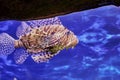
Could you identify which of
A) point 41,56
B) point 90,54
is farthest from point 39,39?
point 90,54

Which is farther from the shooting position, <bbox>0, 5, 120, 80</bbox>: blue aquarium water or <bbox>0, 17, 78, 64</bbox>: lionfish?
<bbox>0, 5, 120, 80</bbox>: blue aquarium water

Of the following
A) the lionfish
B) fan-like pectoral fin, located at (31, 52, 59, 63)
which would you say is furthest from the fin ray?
the lionfish

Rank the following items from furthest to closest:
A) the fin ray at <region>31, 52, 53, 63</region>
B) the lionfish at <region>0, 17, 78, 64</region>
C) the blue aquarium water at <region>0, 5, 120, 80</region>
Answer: the blue aquarium water at <region>0, 5, 120, 80</region> → the fin ray at <region>31, 52, 53, 63</region> → the lionfish at <region>0, 17, 78, 64</region>

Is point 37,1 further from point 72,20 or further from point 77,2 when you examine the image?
point 72,20

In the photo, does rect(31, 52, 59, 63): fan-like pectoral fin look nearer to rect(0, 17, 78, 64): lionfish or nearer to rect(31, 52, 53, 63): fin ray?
rect(31, 52, 53, 63): fin ray

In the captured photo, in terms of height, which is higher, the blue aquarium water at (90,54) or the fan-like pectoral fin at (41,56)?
the blue aquarium water at (90,54)

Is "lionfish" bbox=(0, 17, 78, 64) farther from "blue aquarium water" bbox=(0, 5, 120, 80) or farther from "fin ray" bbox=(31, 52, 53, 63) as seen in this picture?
"blue aquarium water" bbox=(0, 5, 120, 80)

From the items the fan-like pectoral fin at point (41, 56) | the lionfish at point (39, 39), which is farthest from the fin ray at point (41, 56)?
the lionfish at point (39, 39)

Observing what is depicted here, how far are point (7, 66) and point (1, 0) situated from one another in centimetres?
1119

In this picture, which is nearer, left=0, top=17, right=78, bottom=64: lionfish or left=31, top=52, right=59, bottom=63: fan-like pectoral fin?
left=0, top=17, right=78, bottom=64: lionfish

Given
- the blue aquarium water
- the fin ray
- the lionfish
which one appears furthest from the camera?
the blue aquarium water

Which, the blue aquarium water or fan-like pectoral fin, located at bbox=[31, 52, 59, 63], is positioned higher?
the blue aquarium water

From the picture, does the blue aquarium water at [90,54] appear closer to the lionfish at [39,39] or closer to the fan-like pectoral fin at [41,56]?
the fan-like pectoral fin at [41,56]

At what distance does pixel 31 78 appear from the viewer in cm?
1273
